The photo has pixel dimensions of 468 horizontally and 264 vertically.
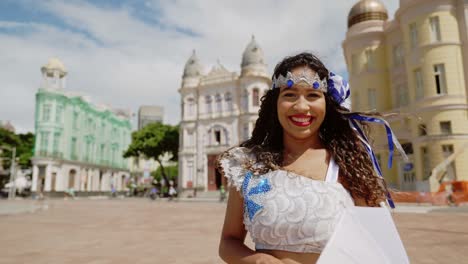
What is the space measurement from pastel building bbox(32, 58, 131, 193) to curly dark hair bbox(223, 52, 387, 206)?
47.0 m

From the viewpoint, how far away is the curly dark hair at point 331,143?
1697 mm

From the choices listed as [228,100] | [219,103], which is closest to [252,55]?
[228,100]

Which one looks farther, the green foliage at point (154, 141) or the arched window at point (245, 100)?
the green foliage at point (154, 141)

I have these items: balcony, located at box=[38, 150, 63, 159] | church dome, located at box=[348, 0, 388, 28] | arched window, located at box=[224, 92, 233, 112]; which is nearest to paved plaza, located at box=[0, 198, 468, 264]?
church dome, located at box=[348, 0, 388, 28]

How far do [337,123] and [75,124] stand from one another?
5254 cm

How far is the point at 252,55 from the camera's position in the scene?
3956cm

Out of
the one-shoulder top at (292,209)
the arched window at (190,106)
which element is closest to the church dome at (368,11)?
the arched window at (190,106)

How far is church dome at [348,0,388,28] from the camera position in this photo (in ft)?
86.7

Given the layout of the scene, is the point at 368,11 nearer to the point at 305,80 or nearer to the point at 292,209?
the point at 305,80

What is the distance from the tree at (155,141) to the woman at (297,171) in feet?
141

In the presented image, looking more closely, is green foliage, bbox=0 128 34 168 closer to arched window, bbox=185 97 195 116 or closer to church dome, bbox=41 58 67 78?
church dome, bbox=41 58 67 78

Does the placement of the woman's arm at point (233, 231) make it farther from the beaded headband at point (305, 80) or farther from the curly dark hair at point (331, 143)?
the beaded headband at point (305, 80)

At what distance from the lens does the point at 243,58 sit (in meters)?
40.3

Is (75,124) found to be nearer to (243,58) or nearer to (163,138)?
(163,138)
